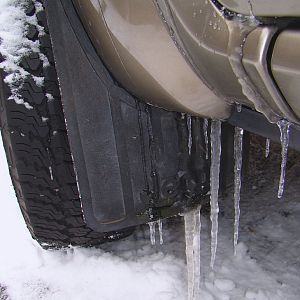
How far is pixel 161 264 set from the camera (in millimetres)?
1770

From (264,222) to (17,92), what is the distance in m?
1.17

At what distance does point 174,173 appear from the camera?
1511 millimetres

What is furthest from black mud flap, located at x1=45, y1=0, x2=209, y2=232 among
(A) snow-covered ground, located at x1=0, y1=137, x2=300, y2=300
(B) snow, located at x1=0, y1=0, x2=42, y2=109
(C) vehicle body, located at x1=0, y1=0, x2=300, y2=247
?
(A) snow-covered ground, located at x1=0, y1=137, x2=300, y2=300

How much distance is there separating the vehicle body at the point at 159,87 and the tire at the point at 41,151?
Result: 0.10 meters

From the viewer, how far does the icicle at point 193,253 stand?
1.60 metres

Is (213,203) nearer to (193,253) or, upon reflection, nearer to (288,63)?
(193,253)

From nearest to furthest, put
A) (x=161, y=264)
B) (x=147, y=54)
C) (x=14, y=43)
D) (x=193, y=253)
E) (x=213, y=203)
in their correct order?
(x=147, y=54)
(x=14, y=43)
(x=213, y=203)
(x=193, y=253)
(x=161, y=264)

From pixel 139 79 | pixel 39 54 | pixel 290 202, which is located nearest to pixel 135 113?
pixel 139 79

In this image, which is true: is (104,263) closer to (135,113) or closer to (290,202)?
(135,113)

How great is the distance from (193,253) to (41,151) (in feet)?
2.10

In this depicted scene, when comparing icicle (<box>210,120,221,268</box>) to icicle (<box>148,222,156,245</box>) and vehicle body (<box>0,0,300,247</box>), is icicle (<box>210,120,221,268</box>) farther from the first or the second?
icicle (<box>148,222,156,245</box>)

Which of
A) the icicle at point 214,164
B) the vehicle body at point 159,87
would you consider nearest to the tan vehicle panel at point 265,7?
the vehicle body at point 159,87

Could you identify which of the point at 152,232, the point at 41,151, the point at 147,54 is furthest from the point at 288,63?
the point at 152,232

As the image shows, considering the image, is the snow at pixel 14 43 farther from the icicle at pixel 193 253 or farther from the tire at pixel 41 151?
the icicle at pixel 193 253
